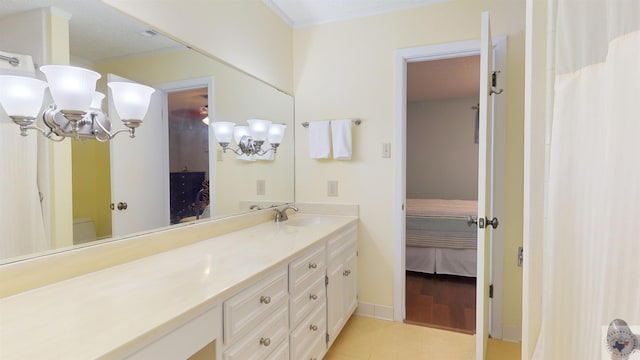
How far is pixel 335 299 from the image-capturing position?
6.57 ft

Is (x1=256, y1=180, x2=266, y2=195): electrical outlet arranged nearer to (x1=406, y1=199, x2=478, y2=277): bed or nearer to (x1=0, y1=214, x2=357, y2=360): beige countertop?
(x1=0, y1=214, x2=357, y2=360): beige countertop

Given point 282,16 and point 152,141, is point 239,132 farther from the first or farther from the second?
point 282,16

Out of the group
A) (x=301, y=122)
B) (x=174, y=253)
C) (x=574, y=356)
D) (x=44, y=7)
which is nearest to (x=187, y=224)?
(x=174, y=253)

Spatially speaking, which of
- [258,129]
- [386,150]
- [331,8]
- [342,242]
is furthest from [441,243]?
[331,8]

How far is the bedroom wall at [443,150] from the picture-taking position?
18.4 feet

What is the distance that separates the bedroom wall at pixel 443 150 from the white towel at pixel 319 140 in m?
3.88

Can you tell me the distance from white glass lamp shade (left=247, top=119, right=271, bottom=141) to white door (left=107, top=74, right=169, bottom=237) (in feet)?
2.49

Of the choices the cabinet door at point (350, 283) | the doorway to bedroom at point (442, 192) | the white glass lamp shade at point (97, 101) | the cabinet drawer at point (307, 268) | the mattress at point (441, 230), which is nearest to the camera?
the white glass lamp shade at point (97, 101)

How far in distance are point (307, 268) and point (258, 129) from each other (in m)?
1.16

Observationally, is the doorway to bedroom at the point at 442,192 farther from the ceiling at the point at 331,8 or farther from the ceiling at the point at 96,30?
the ceiling at the point at 96,30

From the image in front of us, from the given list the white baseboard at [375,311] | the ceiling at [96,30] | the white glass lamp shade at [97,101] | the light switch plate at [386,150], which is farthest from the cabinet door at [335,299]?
the ceiling at [96,30]

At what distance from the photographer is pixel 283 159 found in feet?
8.52

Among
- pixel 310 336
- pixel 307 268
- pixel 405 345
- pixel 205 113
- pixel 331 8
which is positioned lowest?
pixel 405 345

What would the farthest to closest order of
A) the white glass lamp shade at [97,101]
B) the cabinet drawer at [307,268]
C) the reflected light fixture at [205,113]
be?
1. the reflected light fixture at [205,113]
2. the cabinet drawer at [307,268]
3. the white glass lamp shade at [97,101]
